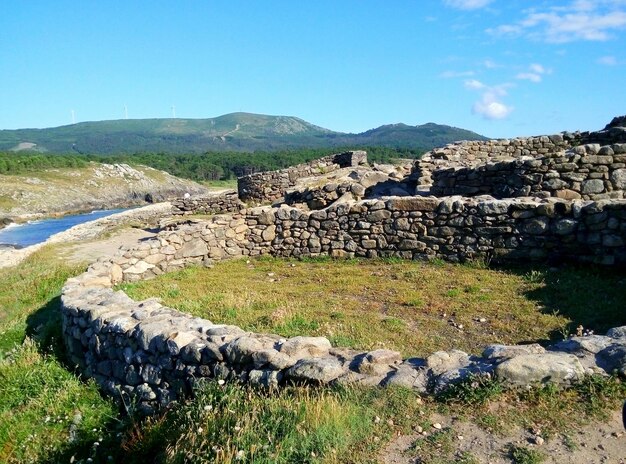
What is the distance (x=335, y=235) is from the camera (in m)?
12.9

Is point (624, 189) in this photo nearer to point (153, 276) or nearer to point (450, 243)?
point (450, 243)

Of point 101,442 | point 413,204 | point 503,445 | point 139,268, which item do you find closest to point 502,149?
point 413,204

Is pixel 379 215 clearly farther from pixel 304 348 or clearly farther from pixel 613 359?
pixel 613 359

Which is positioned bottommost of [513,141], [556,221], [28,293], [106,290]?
[28,293]

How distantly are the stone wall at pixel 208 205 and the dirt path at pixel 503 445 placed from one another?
21710 millimetres

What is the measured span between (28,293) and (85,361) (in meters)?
5.90

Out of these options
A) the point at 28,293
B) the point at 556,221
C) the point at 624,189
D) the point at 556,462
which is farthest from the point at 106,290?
the point at 624,189

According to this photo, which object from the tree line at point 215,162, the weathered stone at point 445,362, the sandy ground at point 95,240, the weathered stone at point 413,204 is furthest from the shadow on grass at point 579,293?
the tree line at point 215,162

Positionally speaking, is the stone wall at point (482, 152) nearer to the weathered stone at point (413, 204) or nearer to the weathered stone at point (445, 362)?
the weathered stone at point (413, 204)

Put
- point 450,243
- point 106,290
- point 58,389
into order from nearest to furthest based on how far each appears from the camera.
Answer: point 58,389 → point 106,290 → point 450,243

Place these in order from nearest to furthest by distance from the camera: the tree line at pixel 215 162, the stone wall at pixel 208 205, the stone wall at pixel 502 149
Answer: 1. the stone wall at pixel 502 149
2. the stone wall at pixel 208 205
3. the tree line at pixel 215 162

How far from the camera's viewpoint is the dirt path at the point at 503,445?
4.02 meters

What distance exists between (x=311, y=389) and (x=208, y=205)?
871 inches

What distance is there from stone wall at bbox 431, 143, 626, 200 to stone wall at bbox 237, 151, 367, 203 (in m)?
12.8
